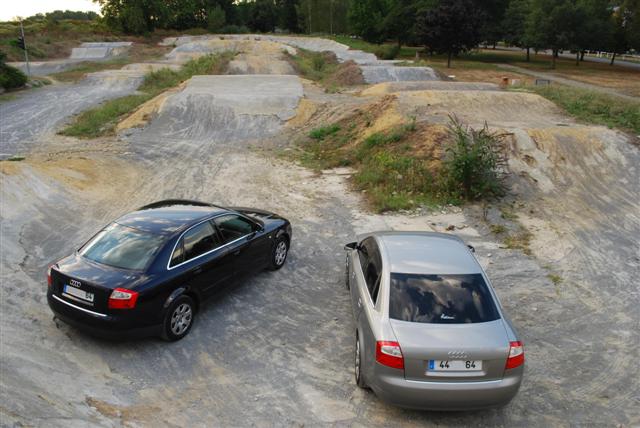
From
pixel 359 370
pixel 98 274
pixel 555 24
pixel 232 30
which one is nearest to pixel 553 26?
pixel 555 24

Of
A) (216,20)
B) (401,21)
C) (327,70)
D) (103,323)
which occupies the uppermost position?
(216,20)

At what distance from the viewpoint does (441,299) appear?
212 inches

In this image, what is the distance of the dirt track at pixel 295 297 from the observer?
5.45m

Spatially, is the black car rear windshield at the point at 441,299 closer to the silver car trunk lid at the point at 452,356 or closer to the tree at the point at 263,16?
the silver car trunk lid at the point at 452,356

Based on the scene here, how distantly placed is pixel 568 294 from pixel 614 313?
740 millimetres

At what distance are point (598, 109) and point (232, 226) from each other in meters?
16.5

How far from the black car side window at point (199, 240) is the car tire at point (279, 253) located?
4.86 feet

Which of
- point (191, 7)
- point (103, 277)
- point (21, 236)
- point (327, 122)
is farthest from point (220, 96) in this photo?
point (191, 7)

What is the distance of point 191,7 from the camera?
78.6 metres

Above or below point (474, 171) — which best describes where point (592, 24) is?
above

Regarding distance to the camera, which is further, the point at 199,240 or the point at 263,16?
the point at 263,16

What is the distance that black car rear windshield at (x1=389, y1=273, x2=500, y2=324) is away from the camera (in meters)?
5.23

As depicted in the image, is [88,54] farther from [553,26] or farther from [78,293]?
[78,293]

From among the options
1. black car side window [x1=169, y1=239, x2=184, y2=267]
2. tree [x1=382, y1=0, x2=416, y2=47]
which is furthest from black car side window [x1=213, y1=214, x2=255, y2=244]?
tree [x1=382, y1=0, x2=416, y2=47]
